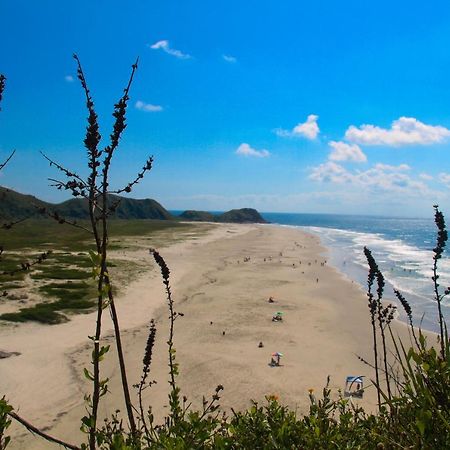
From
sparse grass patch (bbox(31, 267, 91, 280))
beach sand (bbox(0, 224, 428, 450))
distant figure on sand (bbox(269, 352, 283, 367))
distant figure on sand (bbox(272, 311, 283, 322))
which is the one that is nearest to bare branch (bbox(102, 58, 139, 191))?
beach sand (bbox(0, 224, 428, 450))

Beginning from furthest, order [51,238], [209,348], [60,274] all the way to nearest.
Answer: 1. [51,238]
2. [60,274]
3. [209,348]

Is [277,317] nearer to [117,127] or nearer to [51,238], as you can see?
[117,127]

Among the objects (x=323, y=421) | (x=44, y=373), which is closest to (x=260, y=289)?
(x=44, y=373)

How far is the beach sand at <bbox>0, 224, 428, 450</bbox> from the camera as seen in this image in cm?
1587

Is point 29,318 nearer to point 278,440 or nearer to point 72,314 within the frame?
point 72,314

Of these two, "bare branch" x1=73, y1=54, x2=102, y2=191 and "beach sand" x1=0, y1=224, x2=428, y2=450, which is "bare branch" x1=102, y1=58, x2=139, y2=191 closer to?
"bare branch" x1=73, y1=54, x2=102, y2=191

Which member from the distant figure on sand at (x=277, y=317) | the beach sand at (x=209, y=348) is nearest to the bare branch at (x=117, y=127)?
the beach sand at (x=209, y=348)

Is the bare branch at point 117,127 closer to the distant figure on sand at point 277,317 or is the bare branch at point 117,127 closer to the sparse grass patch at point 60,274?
the distant figure on sand at point 277,317

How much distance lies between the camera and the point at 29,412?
48.2 ft

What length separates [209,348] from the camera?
22016mm

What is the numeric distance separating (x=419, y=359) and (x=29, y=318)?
86.9 feet

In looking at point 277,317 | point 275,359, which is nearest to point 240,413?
point 275,359

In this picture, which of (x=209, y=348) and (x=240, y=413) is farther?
Result: (x=209, y=348)

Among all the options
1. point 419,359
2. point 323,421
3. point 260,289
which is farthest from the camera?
point 260,289
